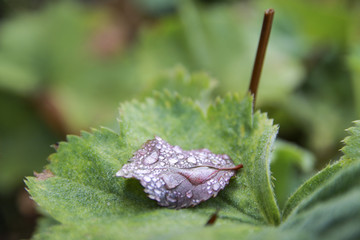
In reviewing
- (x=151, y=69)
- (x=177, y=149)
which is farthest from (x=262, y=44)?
(x=151, y=69)

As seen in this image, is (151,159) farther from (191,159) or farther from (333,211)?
(333,211)

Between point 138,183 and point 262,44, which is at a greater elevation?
point 262,44

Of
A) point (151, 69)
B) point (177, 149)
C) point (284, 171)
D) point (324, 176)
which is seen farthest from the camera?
point (151, 69)

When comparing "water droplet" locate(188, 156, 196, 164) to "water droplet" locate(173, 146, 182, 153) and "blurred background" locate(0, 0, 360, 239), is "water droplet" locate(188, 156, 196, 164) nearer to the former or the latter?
"water droplet" locate(173, 146, 182, 153)

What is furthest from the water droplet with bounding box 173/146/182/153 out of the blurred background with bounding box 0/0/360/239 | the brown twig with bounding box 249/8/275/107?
the blurred background with bounding box 0/0/360/239

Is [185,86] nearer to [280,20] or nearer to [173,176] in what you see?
[173,176]

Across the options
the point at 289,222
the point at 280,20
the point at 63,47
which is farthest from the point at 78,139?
the point at 280,20

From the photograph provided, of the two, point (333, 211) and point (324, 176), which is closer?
point (333, 211)

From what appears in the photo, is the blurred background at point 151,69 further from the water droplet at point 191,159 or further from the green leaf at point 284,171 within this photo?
the water droplet at point 191,159
